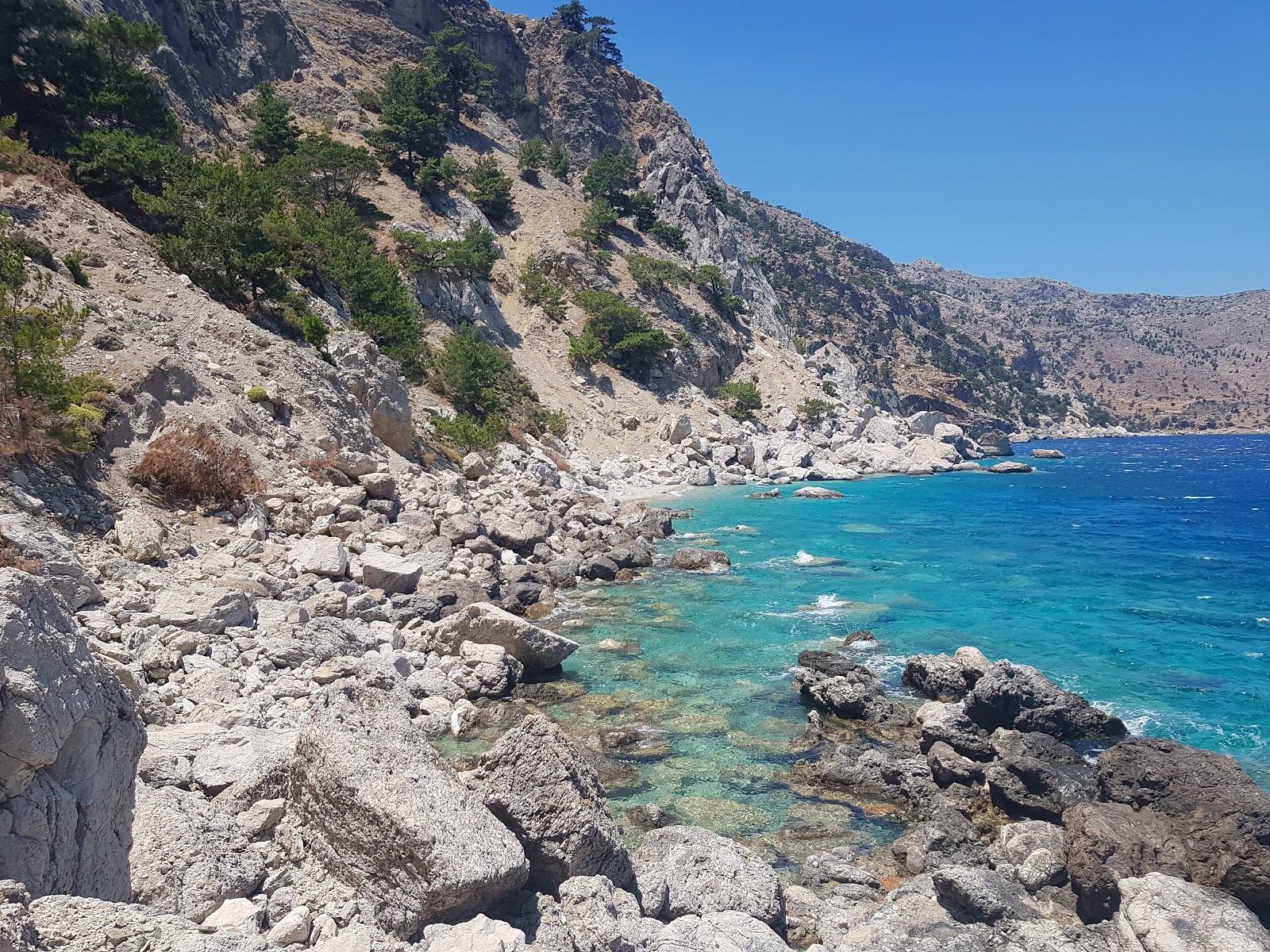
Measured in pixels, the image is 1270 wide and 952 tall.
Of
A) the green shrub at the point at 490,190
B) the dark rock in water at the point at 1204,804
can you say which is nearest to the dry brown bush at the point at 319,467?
the dark rock in water at the point at 1204,804

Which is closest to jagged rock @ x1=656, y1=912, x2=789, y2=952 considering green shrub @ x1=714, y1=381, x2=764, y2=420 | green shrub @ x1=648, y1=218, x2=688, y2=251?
green shrub @ x1=714, y1=381, x2=764, y2=420

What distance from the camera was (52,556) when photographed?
10.4 metres

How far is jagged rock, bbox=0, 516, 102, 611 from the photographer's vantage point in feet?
32.4

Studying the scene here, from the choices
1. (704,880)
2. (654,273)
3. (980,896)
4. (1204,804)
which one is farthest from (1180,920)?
(654,273)

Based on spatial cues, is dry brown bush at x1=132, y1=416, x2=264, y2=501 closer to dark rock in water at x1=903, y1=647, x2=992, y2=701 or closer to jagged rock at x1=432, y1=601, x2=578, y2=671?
jagged rock at x1=432, y1=601, x2=578, y2=671

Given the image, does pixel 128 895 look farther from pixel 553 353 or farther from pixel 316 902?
pixel 553 353

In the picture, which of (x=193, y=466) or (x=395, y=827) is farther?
(x=193, y=466)

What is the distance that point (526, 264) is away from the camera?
6644 cm

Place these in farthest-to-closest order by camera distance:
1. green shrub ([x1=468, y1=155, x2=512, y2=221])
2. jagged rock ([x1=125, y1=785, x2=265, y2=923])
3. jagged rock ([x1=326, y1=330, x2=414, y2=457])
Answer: green shrub ([x1=468, y1=155, x2=512, y2=221]) < jagged rock ([x1=326, y1=330, x2=414, y2=457]) < jagged rock ([x1=125, y1=785, x2=265, y2=923])

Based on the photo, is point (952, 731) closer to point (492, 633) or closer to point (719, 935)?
point (719, 935)

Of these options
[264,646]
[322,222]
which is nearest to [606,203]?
[322,222]

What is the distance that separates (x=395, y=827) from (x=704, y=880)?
4045 mm

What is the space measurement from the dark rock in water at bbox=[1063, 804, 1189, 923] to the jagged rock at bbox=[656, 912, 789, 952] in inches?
177

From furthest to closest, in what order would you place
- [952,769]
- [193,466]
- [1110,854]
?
1. [193,466]
2. [952,769]
3. [1110,854]
